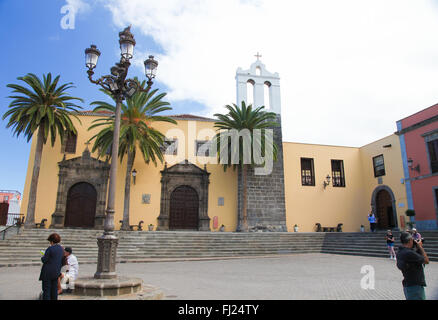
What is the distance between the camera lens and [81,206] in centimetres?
1870

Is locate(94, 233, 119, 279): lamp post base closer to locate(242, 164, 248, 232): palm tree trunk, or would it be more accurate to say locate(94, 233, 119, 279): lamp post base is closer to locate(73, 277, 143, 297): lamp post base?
locate(73, 277, 143, 297): lamp post base

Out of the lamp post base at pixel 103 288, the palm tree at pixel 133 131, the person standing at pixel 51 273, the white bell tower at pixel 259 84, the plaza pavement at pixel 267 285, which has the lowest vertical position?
the plaza pavement at pixel 267 285

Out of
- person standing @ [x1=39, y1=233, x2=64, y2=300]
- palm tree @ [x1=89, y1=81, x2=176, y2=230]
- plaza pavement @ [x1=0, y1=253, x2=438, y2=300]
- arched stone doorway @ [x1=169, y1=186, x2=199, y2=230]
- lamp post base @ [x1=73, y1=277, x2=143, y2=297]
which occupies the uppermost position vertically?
palm tree @ [x1=89, y1=81, x2=176, y2=230]

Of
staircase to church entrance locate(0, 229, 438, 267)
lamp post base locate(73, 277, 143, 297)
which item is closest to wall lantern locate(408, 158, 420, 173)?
staircase to church entrance locate(0, 229, 438, 267)

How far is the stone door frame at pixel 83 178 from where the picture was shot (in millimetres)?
18219

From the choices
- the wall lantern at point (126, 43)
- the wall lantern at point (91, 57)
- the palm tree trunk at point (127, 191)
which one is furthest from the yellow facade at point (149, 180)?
the wall lantern at point (126, 43)

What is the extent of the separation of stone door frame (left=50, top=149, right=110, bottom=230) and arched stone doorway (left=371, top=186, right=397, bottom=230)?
18.0 meters

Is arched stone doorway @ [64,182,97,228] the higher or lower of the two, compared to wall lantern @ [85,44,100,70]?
lower

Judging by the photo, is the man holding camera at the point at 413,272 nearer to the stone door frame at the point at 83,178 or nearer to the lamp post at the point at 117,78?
the lamp post at the point at 117,78

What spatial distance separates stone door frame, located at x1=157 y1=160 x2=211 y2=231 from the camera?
19359 mm

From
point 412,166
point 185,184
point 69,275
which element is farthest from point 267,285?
point 412,166

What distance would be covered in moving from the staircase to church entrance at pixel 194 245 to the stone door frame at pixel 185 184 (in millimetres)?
4156

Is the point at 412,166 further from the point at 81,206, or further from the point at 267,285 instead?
the point at 81,206
